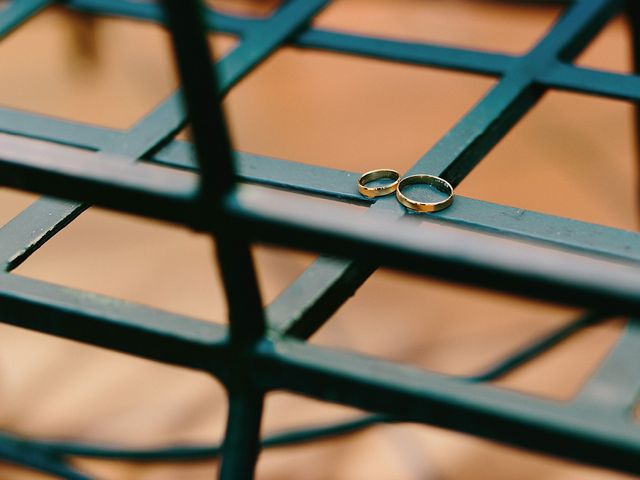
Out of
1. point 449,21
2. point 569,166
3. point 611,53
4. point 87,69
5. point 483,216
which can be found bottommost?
point 483,216

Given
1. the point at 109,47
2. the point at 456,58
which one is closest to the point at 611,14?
the point at 456,58

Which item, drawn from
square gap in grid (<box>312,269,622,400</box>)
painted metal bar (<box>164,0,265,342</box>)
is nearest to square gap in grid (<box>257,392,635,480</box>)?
square gap in grid (<box>312,269,622,400</box>)

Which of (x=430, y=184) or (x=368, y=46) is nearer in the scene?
(x=430, y=184)

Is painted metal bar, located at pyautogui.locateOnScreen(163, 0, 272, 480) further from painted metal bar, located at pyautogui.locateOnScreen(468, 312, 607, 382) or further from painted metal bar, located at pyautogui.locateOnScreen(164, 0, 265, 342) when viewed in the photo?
painted metal bar, located at pyautogui.locateOnScreen(468, 312, 607, 382)

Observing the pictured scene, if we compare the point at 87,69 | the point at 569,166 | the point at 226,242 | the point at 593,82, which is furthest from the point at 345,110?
the point at 226,242

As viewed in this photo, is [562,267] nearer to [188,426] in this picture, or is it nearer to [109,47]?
[188,426]

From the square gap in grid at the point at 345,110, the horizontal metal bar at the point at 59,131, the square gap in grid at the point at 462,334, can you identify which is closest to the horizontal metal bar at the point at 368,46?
the horizontal metal bar at the point at 59,131

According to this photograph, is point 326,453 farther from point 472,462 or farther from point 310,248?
point 310,248
